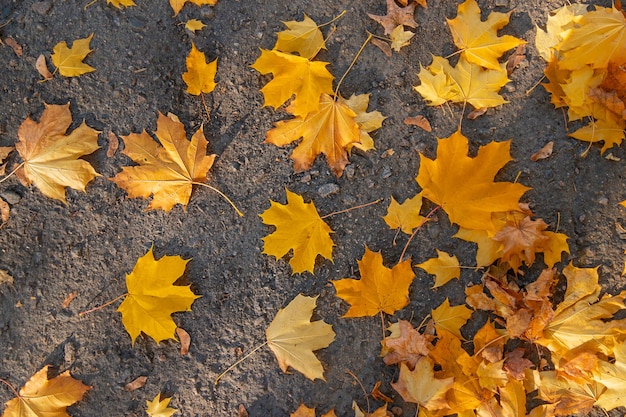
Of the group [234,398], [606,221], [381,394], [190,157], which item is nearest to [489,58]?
[606,221]

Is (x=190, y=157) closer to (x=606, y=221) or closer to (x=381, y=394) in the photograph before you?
(x=381, y=394)

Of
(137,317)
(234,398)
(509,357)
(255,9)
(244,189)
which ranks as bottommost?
(234,398)

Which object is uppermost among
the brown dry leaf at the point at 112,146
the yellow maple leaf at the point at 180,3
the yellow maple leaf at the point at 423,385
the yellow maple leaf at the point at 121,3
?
the yellow maple leaf at the point at 121,3

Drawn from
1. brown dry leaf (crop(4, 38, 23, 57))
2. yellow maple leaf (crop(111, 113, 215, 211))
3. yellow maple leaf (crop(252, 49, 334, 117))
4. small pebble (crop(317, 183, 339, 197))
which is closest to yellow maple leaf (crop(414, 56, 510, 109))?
yellow maple leaf (crop(252, 49, 334, 117))

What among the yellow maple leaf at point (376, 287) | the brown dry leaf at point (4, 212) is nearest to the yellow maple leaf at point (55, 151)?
the brown dry leaf at point (4, 212)

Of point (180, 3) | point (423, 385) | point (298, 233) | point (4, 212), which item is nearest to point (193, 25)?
point (180, 3)

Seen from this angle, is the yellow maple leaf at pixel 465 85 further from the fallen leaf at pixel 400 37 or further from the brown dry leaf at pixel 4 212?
the brown dry leaf at pixel 4 212

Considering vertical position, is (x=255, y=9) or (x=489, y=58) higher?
(x=255, y=9)
